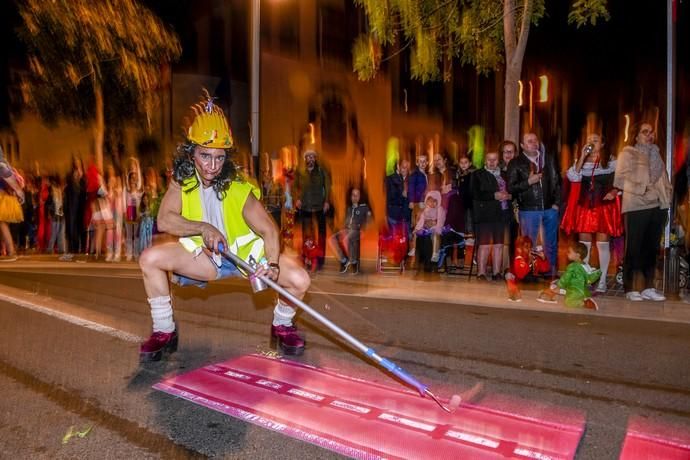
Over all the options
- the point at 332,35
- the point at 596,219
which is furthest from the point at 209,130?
the point at 332,35

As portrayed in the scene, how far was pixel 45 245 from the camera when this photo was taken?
50.8 feet

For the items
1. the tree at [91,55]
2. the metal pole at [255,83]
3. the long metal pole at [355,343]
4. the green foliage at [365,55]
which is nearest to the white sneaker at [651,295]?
the long metal pole at [355,343]

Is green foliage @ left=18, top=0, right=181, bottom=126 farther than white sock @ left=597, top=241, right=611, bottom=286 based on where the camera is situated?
Yes

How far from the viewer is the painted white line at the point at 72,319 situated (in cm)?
514

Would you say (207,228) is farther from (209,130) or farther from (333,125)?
(333,125)

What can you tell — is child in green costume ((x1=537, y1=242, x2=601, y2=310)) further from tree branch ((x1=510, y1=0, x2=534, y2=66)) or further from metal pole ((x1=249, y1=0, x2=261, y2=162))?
metal pole ((x1=249, y1=0, x2=261, y2=162))

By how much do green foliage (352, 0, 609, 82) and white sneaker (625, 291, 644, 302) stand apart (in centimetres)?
557

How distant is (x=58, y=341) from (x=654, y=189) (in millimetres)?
6679

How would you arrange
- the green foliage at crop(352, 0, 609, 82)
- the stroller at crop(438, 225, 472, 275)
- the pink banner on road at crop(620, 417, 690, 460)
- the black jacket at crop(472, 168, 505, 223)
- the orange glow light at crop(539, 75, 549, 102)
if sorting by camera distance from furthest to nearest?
the orange glow light at crop(539, 75, 549, 102) → the green foliage at crop(352, 0, 609, 82) → the stroller at crop(438, 225, 472, 275) → the black jacket at crop(472, 168, 505, 223) → the pink banner on road at crop(620, 417, 690, 460)

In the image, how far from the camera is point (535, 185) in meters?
8.30

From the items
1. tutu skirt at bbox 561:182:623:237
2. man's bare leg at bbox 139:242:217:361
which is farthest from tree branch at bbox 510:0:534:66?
man's bare leg at bbox 139:242:217:361

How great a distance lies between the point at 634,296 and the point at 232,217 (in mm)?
5173

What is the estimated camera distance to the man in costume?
4.37 m

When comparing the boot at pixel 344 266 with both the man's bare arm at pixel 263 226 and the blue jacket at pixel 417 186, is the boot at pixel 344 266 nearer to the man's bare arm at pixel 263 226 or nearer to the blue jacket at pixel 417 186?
the blue jacket at pixel 417 186
